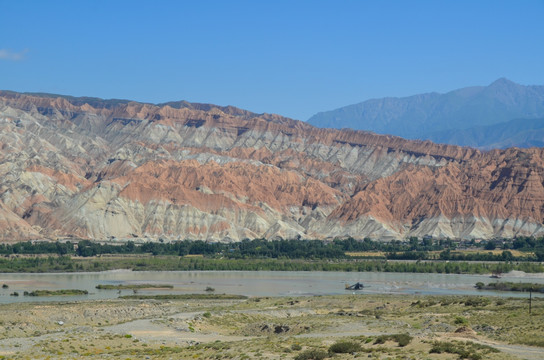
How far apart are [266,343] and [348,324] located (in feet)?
36.2

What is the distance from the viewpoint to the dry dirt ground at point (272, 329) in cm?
3762

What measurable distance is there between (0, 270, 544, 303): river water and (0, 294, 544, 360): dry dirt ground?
1720 centimetres

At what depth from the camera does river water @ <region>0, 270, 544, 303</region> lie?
300 feet

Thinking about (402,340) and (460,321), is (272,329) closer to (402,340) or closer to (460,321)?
(460,321)

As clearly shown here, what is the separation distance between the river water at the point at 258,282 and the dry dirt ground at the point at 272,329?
1720cm

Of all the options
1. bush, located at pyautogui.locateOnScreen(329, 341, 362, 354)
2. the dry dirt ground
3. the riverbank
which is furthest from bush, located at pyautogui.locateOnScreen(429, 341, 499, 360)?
the riverbank

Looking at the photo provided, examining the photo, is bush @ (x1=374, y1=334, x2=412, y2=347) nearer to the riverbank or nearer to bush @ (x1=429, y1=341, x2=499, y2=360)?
bush @ (x1=429, y1=341, x2=499, y2=360)

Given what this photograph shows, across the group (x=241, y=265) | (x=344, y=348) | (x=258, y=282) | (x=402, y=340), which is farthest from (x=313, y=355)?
(x=241, y=265)

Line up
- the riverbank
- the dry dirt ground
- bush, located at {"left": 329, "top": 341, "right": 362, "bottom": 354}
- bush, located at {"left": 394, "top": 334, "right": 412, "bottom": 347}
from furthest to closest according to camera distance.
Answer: the riverbank < the dry dirt ground < bush, located at {"left": 394, "top": 334, "right": 412, "bottom": 347} < bush, located at {"left": 329, "top": 341, "right": 362, "bottom": 354}

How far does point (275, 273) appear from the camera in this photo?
131 meters

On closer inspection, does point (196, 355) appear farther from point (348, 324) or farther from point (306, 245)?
point (306, 245)

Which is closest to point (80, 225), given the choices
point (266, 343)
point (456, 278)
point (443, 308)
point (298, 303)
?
point (456, 278)

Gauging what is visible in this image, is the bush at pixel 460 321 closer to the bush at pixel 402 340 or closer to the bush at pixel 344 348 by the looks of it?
the bush at pixel 402 340

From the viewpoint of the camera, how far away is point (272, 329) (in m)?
50.9
